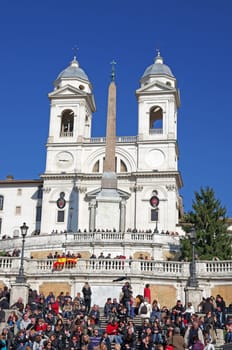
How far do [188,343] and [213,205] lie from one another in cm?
3039

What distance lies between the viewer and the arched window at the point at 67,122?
256ft

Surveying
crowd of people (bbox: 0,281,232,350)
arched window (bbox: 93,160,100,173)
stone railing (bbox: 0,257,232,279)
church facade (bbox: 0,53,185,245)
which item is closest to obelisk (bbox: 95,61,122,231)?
church facade (bbox: 0,53,185,245)

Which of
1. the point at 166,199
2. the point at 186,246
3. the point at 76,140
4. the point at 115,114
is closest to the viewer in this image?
the point at 186,246

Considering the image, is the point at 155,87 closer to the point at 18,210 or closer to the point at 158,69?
the point at 158,69

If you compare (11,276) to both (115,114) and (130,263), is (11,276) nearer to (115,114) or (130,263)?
(130,263)

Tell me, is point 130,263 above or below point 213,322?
above

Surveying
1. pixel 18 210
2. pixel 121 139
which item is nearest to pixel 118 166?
pixel 121 139

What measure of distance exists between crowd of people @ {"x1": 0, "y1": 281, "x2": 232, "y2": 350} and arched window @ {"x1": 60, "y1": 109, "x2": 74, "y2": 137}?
174 ft

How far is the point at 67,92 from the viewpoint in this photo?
7812cm

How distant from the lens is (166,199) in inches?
2788

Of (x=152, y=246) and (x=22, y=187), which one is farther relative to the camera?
(x=22, y=187)

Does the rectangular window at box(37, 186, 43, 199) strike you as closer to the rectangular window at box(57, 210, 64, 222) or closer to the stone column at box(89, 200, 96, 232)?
the rectangular window at box(57, 210, 64, 222)

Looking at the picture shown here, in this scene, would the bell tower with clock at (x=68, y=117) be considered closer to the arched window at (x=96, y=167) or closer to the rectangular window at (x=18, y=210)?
the arched window at (x=96, y=167)

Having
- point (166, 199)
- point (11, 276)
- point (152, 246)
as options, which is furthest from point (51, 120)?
point (11, 276)
